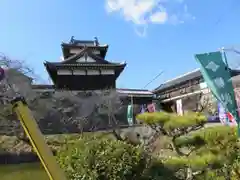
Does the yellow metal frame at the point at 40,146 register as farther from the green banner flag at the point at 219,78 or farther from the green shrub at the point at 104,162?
the green banner flag at the point at 219,78

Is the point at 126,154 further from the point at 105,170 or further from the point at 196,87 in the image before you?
the point at 196,87

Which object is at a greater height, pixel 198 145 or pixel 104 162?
pixel 198 145

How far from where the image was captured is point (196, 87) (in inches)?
842

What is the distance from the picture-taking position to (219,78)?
5113 millimetres

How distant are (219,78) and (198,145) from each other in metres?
1.69

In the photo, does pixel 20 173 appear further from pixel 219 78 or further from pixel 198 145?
pixel 219 78

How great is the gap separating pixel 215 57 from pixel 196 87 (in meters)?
16.6

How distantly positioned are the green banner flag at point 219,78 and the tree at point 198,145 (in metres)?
0.59

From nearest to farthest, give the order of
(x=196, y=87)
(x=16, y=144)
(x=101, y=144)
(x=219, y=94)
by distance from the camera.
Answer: (x=101, y=144) < (x=219, y=94) < (x=16, y=144) < (x=196, y=87)

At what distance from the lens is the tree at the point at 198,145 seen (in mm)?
5227

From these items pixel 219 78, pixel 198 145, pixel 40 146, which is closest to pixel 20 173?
pixel 198 145

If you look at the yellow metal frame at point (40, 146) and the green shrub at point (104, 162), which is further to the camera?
the green shrub at point (104, 162)

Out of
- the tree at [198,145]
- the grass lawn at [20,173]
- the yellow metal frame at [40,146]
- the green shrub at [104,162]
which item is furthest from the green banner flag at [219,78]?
the grass lawn at [20,173]


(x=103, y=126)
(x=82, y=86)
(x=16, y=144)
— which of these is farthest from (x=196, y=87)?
(x=16, y=144)
